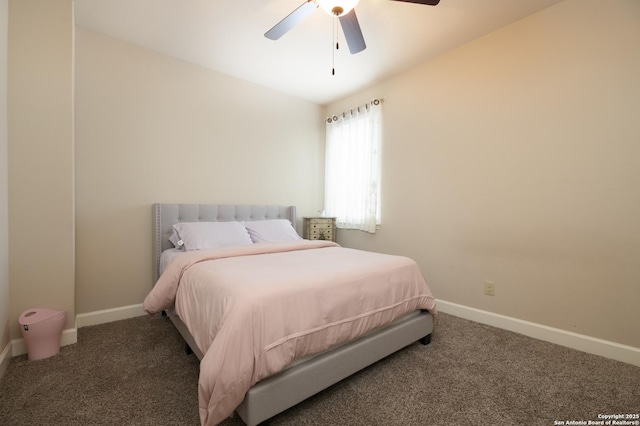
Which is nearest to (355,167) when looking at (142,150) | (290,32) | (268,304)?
(290,32)

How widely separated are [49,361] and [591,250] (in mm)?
3782

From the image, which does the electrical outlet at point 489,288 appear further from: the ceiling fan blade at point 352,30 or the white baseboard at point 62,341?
the white baseboard at point 62,341

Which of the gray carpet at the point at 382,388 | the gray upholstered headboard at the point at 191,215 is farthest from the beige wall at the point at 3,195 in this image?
the gray upholstered headboard at the point at 191,215

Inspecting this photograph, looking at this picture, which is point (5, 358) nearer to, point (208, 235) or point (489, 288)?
point (208, 235)

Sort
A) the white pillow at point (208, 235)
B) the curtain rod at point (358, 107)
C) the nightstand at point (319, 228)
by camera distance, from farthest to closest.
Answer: the nightstand at point (319, 228) < the curtain rod at point (358, 107) < the white pillow at point (208, 235)

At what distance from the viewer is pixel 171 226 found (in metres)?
2.75

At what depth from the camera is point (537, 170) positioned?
221 cm

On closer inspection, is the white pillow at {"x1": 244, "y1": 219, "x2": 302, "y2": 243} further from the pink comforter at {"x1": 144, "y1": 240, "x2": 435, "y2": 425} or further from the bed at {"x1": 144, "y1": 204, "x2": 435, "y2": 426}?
the pink comforter at {"x1": 144, "y1": 240, "x2": 435, "y2": 425}

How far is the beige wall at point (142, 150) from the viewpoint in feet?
7.95

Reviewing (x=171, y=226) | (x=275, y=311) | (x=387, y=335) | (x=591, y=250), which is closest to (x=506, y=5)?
(x=591, y=250)

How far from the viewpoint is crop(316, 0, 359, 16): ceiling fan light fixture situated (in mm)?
1661

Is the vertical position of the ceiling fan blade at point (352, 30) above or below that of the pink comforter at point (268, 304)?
above

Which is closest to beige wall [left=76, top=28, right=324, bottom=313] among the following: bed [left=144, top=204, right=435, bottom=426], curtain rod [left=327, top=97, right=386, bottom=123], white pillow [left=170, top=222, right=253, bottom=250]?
white pillow [left=170, top=222, right=253, bottom=250]

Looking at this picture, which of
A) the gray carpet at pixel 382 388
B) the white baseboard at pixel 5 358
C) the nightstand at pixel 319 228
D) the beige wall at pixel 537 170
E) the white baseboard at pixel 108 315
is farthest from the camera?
the nightstand at pixel 319 228
